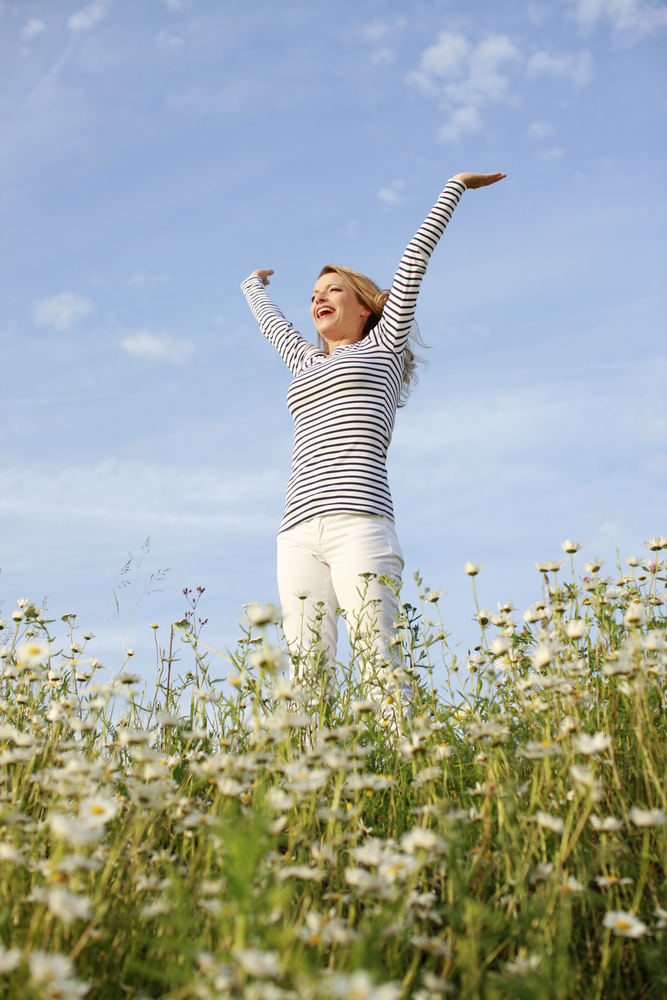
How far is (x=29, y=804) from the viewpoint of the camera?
2361mm

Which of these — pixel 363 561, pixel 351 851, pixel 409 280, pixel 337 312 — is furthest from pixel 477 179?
pixel 351 851

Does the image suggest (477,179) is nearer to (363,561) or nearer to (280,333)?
(280,333)

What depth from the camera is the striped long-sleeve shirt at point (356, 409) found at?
4.04 m

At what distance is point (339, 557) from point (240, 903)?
281 cm

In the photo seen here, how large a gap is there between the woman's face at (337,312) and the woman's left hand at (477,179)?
96cm

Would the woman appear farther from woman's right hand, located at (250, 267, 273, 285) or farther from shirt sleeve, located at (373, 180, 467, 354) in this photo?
woman's right hand, located at (250, 267, 273, 285)

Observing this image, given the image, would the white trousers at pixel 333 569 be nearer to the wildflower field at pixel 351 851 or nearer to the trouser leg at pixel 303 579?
the trouser leg at pixel 303 579

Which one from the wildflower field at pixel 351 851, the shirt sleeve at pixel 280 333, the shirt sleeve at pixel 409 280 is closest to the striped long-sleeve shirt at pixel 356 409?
the shirt sleeve at pixel 409 280

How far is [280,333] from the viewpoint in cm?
522

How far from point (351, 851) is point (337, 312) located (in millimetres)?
3728

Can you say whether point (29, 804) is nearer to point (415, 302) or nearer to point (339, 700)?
point (339, 700)

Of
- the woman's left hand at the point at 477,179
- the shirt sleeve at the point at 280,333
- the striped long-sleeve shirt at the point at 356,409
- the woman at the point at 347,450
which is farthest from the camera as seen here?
the shirt sleeve at the point at 280,333

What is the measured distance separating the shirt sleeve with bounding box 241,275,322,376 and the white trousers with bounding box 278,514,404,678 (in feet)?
4.44

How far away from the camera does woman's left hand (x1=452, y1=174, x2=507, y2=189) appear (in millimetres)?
4798
